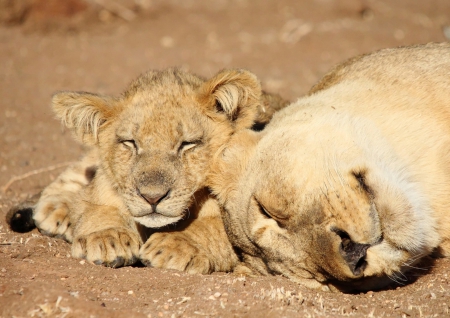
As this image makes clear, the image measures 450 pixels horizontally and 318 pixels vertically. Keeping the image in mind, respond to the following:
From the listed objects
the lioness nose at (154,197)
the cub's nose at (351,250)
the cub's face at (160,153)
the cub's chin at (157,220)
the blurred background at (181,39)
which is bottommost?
the cub's chin at (157,220)

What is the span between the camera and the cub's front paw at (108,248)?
4043 mm

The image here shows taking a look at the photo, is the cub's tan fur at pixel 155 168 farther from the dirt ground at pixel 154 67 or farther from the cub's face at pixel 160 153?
the dirt ground at pixel 154 67

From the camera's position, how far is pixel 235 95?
180 inches

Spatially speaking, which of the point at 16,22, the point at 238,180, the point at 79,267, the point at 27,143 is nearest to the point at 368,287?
the point at 238,180

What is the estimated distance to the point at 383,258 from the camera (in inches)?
129

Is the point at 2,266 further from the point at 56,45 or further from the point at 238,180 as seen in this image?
the point at 56,45

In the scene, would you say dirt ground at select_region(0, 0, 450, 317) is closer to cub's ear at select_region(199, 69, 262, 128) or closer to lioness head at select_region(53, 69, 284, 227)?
lioness head at select_region(53, 69, 284, 227)

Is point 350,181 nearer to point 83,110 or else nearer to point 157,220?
point 157,220

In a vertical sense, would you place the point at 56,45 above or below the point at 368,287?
above

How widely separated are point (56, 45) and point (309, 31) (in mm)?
4796

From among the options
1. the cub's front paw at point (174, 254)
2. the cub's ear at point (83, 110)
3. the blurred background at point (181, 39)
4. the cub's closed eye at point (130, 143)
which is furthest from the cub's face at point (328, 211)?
the blurred background at point (181, 39)

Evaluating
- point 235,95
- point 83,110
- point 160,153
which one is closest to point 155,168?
point 160,153

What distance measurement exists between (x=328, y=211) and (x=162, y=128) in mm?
1529

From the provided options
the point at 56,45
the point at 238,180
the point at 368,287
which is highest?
the point at 56,45
